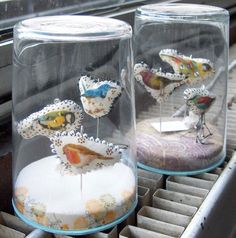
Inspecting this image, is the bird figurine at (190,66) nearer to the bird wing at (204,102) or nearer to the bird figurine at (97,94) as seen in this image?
the bird wing at (204,102)

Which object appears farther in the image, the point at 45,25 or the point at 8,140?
the point at 8,140

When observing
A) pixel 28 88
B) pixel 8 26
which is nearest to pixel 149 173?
pixel 28 88

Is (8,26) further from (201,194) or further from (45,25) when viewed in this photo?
(201,194)

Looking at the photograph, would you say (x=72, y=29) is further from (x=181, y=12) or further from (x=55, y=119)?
(x=181, y=12)

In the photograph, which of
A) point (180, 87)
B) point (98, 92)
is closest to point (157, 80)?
Result: point (180, 87)

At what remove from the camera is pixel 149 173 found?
2.20 feet

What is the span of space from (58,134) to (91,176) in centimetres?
9

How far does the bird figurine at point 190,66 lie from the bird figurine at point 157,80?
12 mm

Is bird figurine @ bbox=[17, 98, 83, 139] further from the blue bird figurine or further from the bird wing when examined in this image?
the bird wing

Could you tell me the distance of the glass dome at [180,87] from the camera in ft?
2.30

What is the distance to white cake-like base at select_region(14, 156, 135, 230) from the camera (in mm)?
526

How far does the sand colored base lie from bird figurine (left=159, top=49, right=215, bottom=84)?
91mm

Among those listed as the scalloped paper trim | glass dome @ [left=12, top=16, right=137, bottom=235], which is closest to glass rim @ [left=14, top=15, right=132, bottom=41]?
glass dome @ [left=12, top=16, right=137, bottom=235]

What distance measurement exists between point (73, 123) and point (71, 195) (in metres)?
0.09
